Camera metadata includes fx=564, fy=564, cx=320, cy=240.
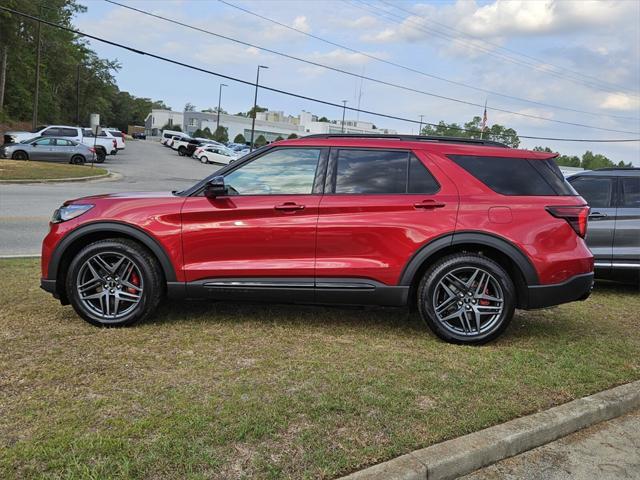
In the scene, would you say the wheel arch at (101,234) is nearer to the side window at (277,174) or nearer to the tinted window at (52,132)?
the side window at (277,174)

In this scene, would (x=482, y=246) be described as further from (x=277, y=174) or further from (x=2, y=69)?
(x=2, y=69)

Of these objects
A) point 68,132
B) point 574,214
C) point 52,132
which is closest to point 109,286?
point 574,214

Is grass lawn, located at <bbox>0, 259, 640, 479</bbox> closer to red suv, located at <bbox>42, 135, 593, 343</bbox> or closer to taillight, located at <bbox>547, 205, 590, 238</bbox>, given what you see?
red suv, located at <bbox>42, 135, 593, 343</bbox>

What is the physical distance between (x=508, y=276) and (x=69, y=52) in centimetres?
7535

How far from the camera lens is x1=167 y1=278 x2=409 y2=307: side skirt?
4766 millimetres

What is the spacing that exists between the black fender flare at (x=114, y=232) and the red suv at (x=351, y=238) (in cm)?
1

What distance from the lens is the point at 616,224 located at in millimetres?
7340

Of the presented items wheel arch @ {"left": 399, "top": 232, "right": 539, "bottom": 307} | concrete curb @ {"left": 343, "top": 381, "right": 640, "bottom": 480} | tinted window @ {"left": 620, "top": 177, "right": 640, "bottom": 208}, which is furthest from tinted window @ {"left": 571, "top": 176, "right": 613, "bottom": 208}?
concrete curb @ {"left": 343, "top": 381, "right": 640, "bottom": 480}

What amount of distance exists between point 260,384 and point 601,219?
5604 mm

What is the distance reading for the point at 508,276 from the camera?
4.80 m

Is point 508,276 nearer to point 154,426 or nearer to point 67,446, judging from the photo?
point 154,426

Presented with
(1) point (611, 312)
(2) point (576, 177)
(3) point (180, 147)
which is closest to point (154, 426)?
(1) point (611, 312)

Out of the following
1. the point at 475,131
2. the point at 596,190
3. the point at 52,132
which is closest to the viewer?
the point at 596,190

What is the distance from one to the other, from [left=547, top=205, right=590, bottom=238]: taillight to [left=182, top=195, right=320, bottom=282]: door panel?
201cm
